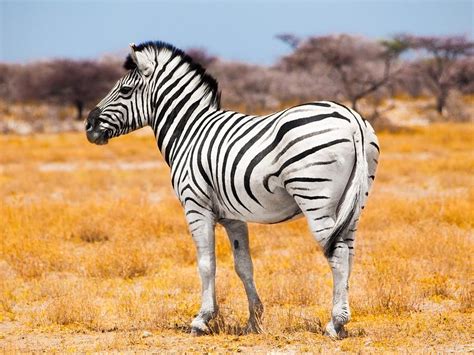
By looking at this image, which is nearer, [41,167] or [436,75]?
[41,167]

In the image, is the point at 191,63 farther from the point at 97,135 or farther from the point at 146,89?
the point at 97,135

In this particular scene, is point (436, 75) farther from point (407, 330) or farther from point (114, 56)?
point (407, 330)

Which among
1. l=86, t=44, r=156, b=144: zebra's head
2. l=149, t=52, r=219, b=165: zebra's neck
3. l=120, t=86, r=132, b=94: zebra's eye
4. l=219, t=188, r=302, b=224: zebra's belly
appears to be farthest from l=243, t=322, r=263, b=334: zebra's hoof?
l=120, t=86, r=132, b=94: zebra's eye

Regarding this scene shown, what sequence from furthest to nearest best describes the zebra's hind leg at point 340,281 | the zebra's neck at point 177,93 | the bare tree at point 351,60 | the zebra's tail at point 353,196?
the bare tree at point 351,60 < the zebra's neck at point 177,93 < the zebra's hind leg at point 340,281 < the zebra's tail at point 353,196

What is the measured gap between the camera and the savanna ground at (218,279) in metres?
5.79

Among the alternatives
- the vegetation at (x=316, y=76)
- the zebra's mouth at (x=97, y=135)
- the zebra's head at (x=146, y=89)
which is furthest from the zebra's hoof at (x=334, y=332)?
the vegetation at (x=316, y=76)

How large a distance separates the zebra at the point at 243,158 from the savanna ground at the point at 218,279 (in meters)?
0.48

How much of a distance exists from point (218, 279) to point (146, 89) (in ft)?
8.28

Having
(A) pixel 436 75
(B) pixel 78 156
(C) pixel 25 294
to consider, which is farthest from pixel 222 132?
(A) pixel 436 75

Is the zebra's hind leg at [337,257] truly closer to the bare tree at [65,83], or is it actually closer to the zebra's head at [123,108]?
the zebra's head at [123,108]

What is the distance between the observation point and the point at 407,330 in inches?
228

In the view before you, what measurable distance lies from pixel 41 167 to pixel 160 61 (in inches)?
595

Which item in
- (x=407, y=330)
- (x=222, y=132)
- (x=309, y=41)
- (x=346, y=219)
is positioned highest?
(x=309, y=41)

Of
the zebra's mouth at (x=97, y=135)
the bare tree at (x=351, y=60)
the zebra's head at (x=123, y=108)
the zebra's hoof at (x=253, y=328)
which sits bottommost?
the zebra's hoof at (x=253, y=328)
